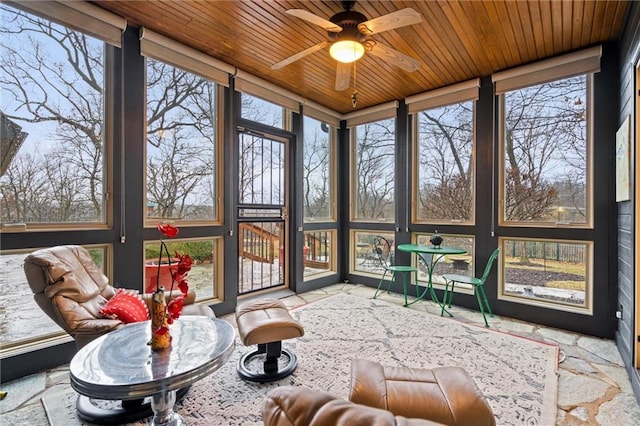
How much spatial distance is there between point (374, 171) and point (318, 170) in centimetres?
98

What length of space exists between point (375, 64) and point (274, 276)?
3.30 meters

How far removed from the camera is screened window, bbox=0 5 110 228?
2.43 metres

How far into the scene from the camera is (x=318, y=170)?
527cm

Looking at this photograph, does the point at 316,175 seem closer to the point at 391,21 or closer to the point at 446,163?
the point at 446,163

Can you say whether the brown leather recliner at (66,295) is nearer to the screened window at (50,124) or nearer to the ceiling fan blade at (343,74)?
the screened window at (50,124)

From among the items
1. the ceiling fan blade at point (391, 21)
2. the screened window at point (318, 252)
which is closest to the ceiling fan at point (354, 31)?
the ceiling fan blade at point (391, 21)

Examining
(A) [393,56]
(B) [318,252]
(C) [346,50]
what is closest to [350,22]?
(C) [346,50]

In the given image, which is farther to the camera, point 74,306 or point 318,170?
point 318,170

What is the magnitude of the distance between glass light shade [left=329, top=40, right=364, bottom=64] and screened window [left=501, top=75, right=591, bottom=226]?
7.97 feet

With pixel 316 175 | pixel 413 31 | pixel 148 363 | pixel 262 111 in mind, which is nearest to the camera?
pixel 148 363

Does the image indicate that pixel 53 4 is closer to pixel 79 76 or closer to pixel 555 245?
pixel 79 76

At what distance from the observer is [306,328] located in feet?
11.0

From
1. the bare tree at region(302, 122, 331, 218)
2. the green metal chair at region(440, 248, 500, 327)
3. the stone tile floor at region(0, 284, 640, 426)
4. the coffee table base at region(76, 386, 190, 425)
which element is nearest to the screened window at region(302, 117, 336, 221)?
the bare tree at region(302, 122, 331, 218)

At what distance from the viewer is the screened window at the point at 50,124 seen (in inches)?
95.7
